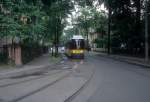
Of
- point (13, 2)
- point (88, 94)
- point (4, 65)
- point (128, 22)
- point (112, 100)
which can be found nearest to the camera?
point (112, 100)

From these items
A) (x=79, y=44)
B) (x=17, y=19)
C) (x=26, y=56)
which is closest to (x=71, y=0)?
(x=79, y=44)

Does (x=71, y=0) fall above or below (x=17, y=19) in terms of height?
above

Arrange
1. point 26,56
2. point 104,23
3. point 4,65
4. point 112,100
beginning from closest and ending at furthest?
point 112,100, point 4,65, point 26,56, point 104,23

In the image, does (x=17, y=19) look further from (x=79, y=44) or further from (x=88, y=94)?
(x=79, y=44)

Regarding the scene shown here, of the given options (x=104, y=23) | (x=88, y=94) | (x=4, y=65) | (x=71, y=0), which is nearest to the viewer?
(x=88, y=94)

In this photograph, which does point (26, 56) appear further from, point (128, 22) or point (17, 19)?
point (128, 22)

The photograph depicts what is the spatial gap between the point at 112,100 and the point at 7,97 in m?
3.68

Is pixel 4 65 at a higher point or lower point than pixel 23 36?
lower

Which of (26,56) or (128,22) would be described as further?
(128,22)

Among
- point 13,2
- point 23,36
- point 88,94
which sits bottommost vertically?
point 88,94

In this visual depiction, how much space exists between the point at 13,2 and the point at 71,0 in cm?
1981

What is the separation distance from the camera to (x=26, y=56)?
33.7 m

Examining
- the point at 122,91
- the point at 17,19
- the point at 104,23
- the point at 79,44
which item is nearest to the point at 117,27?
the point at 79,44

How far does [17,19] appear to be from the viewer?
28250mm
